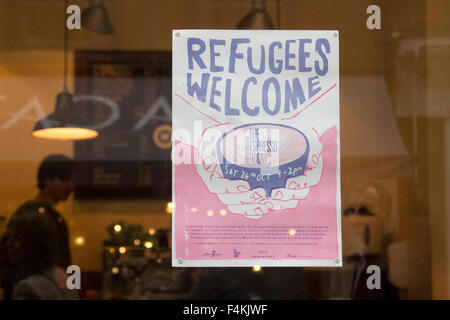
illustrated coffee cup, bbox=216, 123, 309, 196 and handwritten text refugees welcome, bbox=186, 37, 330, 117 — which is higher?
handwritten text refugees welcome, bbox=186, 37, 330, 117

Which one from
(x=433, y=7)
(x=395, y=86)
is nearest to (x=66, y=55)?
(x=395, y=86)

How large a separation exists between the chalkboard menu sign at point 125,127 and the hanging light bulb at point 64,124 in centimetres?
3

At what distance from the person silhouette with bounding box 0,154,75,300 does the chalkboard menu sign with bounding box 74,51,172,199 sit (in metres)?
0.07

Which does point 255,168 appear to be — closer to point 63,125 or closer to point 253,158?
point 253,158

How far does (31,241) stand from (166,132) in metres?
0.75

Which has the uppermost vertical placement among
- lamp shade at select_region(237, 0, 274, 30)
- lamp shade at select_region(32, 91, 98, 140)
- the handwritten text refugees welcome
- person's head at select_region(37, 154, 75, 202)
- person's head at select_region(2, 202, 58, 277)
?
lamp shade at select_region(237, 0, 274, 30)

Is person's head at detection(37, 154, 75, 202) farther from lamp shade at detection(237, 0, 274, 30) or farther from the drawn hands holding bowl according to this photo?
lamp shade at detection(237, 0, 274, 30)

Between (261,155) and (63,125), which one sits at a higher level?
(63,125)

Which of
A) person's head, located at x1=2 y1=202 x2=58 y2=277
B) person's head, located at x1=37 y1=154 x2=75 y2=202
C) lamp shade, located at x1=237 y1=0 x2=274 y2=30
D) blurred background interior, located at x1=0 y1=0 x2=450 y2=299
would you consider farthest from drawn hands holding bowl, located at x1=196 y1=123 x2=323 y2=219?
person's head, located at x1=2 y1=202 x2=58 y2=277

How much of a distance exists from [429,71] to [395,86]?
0.58 ft

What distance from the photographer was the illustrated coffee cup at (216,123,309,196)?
287 centimetres

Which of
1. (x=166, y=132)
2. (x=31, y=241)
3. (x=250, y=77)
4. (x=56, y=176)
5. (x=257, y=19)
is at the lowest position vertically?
(x=31, y=241)

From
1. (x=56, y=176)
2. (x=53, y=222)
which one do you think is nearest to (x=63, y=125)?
(x=56, y=176)

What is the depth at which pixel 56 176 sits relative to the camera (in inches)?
115
